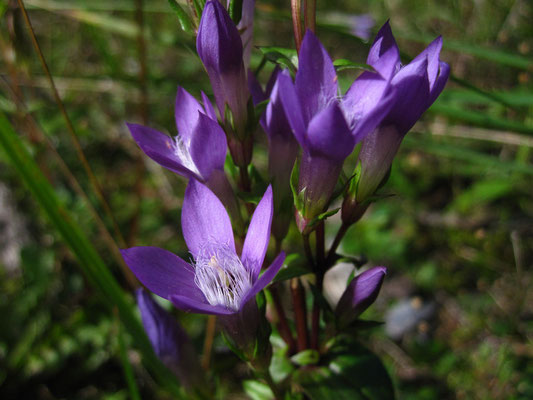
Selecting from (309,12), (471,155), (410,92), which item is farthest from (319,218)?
(471,155)

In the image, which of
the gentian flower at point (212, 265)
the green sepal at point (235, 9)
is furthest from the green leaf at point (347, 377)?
the green sepal at point (235, 9)

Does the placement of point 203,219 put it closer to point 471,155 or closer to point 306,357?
point 306,357

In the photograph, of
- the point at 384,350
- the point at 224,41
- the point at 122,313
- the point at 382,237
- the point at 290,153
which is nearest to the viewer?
the point at 224,41

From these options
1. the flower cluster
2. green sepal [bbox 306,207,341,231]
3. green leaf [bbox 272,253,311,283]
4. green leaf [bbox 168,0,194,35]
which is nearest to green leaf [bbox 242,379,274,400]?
the flower cluster

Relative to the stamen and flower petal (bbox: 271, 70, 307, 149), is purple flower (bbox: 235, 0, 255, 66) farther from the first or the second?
the stamen

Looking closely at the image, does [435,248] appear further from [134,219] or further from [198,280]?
[198,280]

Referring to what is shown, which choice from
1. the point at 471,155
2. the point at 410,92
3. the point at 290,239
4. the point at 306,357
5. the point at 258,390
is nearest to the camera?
the point at 410,92

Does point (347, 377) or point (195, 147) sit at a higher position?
point (195, 147)

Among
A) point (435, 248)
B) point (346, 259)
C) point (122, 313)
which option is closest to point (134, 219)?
point (122, 313)
